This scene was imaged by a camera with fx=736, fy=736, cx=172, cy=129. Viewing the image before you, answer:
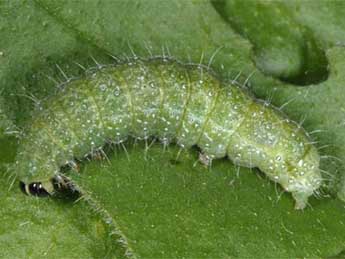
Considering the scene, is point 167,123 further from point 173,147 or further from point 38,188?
point 38,188

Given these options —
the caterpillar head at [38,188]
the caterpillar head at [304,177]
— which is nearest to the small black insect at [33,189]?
the caterpillar head at [38,188]

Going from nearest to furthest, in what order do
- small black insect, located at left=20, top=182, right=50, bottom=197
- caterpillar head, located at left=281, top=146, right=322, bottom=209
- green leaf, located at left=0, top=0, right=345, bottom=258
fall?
green leaf, located at left=0, top=0, right=345, bottom=258 < small black insect, located at left=20, top=182, right=50, bottom=197 < caterpillar head, located at left=281, top=146, right=322, bottom=209

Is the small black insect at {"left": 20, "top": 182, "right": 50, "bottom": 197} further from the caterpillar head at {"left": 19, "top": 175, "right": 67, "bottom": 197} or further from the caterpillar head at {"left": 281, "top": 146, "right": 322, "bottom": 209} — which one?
the caterpillar head at {"left": 281, "top": 146, "right": 322, "bottom": 209}

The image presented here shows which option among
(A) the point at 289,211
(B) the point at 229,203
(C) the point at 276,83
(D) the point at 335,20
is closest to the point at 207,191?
(B) the point at 229,203

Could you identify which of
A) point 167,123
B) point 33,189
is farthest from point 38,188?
point 167,123

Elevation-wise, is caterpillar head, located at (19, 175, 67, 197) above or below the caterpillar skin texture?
below

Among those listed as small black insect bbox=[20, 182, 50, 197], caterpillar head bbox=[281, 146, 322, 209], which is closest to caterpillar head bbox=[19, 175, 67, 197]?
small black insect bbox=[20, 182, 50, 197]
